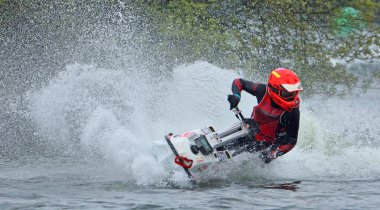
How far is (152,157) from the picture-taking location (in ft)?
43.6

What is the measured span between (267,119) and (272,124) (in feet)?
0.39

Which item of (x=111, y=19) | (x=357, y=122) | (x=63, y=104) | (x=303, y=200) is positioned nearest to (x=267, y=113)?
(x=303, y=200)

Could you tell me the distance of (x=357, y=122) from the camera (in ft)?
70.9

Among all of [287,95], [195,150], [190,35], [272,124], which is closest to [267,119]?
[272,124]

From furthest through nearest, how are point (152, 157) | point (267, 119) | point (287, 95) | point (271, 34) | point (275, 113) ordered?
point (271, 34) → point (267, 119) → point (275, 113) → point (287, 95) → point (152, 157)

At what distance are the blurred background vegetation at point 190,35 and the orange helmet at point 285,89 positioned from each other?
825cm

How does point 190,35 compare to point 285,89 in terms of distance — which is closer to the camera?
point 285,89

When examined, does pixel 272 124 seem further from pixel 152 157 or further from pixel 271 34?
pixel 271 34

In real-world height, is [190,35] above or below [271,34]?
above

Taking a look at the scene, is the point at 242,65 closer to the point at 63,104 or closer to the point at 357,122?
the point at 357,122

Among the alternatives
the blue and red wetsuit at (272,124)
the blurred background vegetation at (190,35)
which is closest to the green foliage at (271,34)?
the blurred background vegetation at (190,35)

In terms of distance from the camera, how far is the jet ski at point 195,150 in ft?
42.4

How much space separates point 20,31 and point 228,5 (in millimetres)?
5877

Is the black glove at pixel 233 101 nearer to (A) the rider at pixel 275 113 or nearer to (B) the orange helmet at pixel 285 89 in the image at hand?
(A) the rider at pixel 275 113
